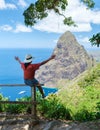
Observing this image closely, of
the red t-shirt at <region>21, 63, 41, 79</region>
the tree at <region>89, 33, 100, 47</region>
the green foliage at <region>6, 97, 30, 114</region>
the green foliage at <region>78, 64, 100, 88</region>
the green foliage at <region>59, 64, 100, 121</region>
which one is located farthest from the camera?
the green foliage at <region>78, 64, 100, 88</region>

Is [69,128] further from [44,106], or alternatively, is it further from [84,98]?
[84,98]

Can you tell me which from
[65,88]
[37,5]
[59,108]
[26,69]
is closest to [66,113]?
[59,108]

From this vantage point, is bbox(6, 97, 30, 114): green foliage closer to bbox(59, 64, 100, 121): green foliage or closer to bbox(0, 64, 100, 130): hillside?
bbox(0, 64, 100, 130): hillside

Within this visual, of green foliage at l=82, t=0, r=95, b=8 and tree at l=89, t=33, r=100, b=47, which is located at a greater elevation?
green foliage at l=82, t=0, r=95, b=8

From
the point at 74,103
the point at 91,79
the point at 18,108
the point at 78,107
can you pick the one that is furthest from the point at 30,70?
the point at 91,79

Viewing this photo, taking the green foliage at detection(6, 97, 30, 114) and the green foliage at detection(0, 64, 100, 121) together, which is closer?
the green foliage at detection(0, 64, 100, 121)

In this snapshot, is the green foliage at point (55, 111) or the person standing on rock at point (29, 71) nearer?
the person standing on rock at point (29, 71)

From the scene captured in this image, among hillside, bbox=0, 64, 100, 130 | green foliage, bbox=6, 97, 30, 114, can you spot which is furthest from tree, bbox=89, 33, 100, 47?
green foliage, bbox=6, 97, 30, 114

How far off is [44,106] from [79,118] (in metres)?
1.74

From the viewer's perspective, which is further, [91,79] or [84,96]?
[91,79]

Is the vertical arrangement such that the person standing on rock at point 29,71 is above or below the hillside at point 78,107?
above

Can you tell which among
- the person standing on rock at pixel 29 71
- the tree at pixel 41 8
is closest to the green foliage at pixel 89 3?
the tree at pixel 41 8

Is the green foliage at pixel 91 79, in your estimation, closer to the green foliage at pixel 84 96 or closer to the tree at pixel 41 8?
the green foliage at pixel 84 96

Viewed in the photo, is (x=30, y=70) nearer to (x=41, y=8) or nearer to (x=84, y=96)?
(x=41, y=8)
